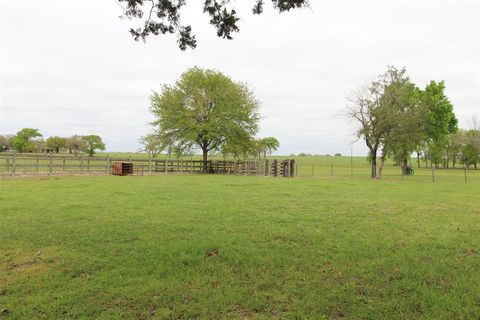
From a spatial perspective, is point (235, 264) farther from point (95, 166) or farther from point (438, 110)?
point (438, 110)

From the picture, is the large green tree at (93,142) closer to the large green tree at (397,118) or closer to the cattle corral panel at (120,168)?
the cattle corral panel at (120,168)

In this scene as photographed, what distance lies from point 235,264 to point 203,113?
30.4m

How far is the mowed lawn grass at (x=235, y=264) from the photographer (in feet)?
13.1

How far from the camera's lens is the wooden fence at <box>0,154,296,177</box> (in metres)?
23.8

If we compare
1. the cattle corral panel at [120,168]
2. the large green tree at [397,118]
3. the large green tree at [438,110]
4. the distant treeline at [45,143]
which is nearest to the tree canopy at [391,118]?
the large green tree at [397,118]

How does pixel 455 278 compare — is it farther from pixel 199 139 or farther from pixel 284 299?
pixel 199 139

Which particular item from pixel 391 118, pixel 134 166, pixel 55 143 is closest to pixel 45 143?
pixel 55 143

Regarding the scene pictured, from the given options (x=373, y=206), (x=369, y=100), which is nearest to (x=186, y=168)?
(x=369, y=100)

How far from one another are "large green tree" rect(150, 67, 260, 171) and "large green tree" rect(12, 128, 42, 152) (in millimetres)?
57016

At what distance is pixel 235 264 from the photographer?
5.41 metres

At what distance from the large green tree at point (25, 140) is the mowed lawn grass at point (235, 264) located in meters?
79.2

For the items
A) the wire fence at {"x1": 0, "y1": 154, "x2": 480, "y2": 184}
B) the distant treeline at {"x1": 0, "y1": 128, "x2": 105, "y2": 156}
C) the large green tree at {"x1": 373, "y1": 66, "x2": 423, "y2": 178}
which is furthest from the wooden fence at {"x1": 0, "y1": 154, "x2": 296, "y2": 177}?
the distant treeline at {"x1": 0, "y1": 128, "x2": 105, "y2": 156}

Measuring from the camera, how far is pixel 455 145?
6831cm

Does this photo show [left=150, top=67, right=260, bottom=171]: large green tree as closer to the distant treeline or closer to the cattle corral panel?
the cattle corral panel
